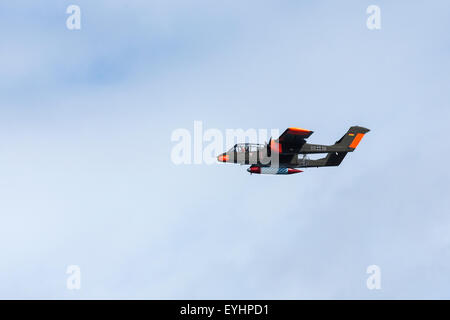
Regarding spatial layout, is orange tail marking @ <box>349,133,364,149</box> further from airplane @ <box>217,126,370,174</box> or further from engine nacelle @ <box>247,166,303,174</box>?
engine nacelle @ <box>247,166,303,174</box>

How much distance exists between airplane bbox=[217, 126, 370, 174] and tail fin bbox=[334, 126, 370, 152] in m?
0.55

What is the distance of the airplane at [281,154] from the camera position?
58.9 m

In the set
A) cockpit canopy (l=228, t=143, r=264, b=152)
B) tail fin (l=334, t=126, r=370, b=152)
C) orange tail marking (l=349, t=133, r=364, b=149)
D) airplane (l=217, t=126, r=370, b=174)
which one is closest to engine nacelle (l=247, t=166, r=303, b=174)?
airplane (l=217, t=126, r=370, b=174)

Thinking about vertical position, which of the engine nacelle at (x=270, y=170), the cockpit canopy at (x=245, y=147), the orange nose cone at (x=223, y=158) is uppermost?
the cockpit canopy at (x=245, y=147)

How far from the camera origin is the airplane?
58875mm

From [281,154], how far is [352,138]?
8662mm

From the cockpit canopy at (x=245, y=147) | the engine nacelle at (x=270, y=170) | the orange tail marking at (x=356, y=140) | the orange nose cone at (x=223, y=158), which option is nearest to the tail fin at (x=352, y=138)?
the orange tail marking at (x=356, y=140)

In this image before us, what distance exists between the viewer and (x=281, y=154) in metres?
59.5

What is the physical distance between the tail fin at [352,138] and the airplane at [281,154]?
545mm

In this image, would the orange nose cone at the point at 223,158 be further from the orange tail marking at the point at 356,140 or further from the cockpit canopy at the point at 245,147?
the orange tail marking at the point at 356,140

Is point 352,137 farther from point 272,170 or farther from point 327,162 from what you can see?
point 272,170
